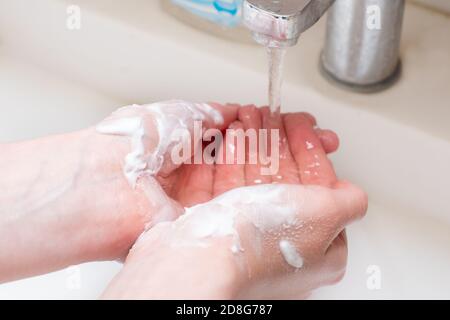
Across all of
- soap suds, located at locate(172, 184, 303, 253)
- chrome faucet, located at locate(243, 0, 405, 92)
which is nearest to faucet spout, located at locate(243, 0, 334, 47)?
chrome faucet, located at locate(243, 0, 405, 92)

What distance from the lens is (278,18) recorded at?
593 mm

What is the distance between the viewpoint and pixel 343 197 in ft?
2.18

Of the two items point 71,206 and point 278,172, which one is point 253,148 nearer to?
point 278,172

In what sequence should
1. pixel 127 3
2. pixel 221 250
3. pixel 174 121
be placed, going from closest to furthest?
pixel 221 250, pixel 174 121, pixel 127 3

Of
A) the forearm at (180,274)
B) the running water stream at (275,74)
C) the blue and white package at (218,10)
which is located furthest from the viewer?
the blue and white package at (218,10)

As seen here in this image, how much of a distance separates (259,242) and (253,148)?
0.50ft

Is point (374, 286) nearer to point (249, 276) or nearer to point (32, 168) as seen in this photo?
point (249, 276)

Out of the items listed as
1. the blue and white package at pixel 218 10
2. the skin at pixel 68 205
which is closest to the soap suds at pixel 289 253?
the skin at pixel 68 205

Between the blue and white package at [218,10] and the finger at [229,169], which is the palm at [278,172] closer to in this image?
the finger at [229,169]

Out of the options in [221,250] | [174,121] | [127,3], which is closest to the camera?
[221,250]

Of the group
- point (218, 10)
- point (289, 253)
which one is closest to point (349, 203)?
point (289, 253)

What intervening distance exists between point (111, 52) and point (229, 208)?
31 cm

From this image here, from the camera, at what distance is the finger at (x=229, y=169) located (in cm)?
74
